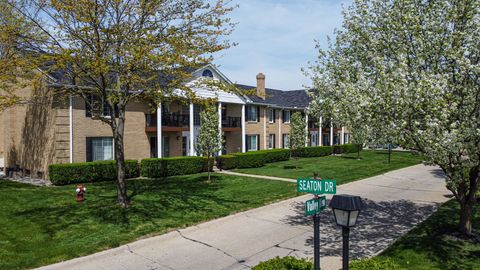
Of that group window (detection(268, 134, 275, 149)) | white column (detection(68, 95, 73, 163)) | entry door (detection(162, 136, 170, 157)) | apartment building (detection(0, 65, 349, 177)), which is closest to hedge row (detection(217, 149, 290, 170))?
apartment building (detection(0, 65, 349, 177))

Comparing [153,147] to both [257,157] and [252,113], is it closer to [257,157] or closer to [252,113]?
[257,157]

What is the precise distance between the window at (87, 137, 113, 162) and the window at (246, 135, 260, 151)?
586 inches

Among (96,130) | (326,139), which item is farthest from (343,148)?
(96,130)

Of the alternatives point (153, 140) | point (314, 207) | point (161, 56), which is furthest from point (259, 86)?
point (314, 207)

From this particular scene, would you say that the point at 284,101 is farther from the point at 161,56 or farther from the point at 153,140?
the point at 161,56

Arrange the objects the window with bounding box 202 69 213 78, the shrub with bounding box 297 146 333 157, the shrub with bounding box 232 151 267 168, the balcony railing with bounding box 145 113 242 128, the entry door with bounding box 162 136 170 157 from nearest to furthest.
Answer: the balcony railing with bounding box 145 113 242 128 → the entry door with bounding box 162 136 170 157 → the shrub with bounding box 232 151 267 168 → the window with bounding box 202 69 213 78 → the shrub with bounding box 297 146 333 157

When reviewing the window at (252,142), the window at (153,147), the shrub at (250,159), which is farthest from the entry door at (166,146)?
the window at (252,142)

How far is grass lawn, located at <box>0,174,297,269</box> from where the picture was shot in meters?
8.92

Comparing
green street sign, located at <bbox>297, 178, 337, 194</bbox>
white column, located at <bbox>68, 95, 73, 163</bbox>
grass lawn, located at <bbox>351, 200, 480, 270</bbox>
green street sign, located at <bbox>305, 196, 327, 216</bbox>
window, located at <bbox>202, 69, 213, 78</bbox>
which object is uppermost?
window, located at <bbox>202, 69, 213, 78</bbox>

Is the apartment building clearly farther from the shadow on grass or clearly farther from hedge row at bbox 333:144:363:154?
hedge row at bbox 333:144:363:154

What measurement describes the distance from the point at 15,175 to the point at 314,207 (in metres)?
23.5

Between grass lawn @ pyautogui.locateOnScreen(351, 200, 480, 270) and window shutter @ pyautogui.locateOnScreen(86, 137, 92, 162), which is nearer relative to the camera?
grass lawn @ pyautogui.locateOnScreen(351, 200, 480, 270)

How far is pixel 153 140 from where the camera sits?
84.9ft

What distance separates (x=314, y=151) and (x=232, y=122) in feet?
34.2
